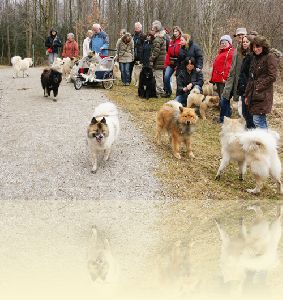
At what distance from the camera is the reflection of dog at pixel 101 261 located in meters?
3.60

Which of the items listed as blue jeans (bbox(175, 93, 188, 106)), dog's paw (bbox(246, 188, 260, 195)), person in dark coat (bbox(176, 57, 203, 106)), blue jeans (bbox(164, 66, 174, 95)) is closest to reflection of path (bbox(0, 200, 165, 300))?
dog's paw (bbox(246, 188, 260, 195))

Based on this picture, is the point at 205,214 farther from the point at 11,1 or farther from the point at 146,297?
the point at 11,1

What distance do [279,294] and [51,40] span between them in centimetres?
1585

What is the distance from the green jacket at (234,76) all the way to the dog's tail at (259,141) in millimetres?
2514

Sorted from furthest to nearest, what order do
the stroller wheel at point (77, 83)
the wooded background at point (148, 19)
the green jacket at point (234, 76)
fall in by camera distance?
the wooded background at point (148, 19) < the stroller wheel at point (77, 83) < the green jacket at point (234, 76)

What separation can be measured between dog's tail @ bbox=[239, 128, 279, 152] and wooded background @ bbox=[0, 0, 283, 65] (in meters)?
14.2

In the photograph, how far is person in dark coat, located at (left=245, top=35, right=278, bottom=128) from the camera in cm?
643

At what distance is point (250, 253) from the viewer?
4.12m

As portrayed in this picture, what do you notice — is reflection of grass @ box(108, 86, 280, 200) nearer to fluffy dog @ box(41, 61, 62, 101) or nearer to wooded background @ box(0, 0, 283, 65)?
fluffy dog @ box(41, 61, 62, 101)

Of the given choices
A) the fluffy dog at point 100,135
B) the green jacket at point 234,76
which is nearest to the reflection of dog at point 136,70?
the green jacket at point 234,76

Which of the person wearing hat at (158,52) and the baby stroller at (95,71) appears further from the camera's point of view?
the baby stroller at (95,71)

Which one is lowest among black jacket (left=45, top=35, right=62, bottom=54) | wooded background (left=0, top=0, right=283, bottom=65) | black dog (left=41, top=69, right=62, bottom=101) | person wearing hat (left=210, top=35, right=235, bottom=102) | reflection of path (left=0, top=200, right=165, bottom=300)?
reflection of path (left=0, top=200, right=165, bottom=300)

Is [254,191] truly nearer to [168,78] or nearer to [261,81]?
[261,81]

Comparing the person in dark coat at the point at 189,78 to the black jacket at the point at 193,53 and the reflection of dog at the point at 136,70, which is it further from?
the reflection of dog at the point at 136,70
